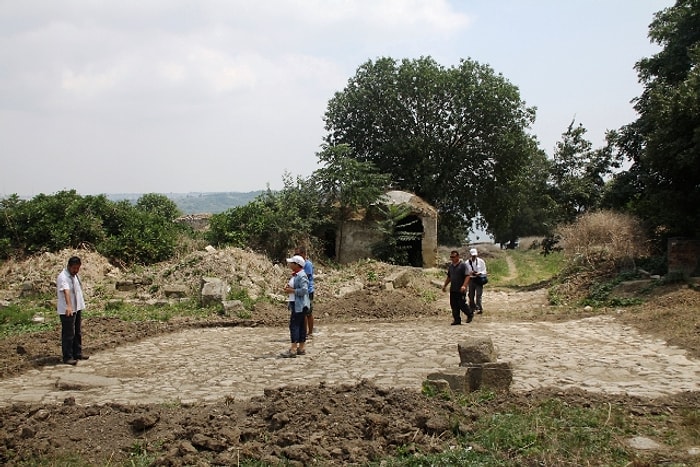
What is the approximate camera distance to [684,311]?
1218 cm

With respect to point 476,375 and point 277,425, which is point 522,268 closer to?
point 476,375

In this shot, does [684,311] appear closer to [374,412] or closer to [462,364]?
[462,364]

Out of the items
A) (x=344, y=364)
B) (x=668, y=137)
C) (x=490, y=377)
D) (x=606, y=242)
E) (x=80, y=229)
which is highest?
(x=668, y=137)

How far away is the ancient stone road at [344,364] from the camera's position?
7.82m

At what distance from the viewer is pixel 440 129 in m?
30.6

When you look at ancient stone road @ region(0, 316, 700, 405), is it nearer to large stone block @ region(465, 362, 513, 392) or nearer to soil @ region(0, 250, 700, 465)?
large stone block @ region(465, 362, 513, 392)

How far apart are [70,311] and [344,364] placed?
4358 mm

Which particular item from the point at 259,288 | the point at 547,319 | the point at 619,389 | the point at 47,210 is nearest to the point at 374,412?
the point at 619,389

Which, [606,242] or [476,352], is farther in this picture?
[606,242]

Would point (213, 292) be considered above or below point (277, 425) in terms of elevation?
above

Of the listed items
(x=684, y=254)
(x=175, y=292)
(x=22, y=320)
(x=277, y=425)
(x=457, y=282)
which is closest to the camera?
(x=277, y=425)

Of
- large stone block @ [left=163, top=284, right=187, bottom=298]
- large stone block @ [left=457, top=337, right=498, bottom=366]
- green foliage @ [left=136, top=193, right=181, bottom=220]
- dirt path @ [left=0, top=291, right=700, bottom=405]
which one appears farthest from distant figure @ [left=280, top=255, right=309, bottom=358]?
green foliage @ [left=136, top=193, right=181, bottom=220]

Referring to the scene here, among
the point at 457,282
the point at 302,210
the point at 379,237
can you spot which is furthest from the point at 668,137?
the point at 302,210

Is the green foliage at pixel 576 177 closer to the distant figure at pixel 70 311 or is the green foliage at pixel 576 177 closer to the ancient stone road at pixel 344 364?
the ancient stone road at pixel 344 364
